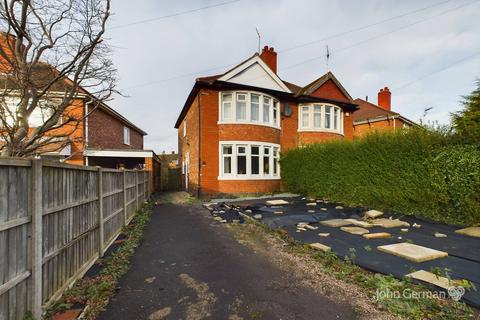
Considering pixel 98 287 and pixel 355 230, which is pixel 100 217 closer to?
pixel 98 287

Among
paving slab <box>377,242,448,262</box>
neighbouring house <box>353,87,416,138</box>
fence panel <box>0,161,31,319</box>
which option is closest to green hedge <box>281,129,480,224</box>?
paving slab <box>377,242,448,262</box>

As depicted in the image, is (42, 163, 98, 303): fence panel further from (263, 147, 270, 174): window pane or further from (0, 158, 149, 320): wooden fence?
(263, 147, 270, 174): window pane

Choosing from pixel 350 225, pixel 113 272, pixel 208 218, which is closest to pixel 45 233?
pixel 113 272

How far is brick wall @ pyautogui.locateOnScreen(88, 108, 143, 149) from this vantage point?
15055mm

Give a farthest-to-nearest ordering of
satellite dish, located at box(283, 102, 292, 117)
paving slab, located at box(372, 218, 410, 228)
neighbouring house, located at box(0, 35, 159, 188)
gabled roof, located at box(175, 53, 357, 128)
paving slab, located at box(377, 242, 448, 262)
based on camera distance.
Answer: satellite dish, located at box(283, 102, 292, 117) < gabled roof, located at box(175, 53, 357, 128) < neighbouring house, located at box(0, 35, 159, 188) < paving slab, located at box(372, 218, 410, 228) < paving slab, located at box(377, 242, 448, 262)

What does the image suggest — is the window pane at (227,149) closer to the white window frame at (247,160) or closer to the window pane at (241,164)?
the white window frame at (247,160)

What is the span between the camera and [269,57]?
1761 centimetres

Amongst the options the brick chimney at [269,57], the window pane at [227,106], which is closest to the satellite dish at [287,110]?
the brick chimney at [269,57]

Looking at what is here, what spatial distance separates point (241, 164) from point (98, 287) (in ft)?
36.3

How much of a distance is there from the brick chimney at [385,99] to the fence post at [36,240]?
3095cm

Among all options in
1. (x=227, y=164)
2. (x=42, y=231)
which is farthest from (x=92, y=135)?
A: (x=42, y=231)

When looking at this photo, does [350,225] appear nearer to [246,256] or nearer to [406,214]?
[406,214]

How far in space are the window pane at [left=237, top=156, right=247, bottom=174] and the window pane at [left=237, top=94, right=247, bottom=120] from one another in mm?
2373

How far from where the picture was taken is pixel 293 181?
14336mm
